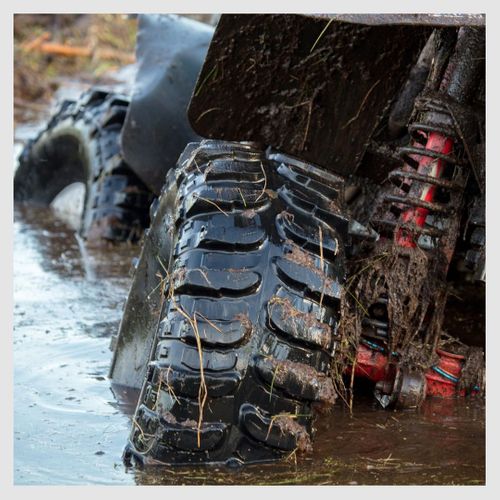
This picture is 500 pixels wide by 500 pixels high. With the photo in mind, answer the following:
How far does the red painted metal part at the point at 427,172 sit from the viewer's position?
11.7 feet

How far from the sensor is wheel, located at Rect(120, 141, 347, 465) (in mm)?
2943

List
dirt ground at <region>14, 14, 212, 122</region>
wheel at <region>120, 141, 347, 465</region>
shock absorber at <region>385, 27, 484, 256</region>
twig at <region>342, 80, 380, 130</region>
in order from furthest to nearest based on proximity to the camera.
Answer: dirt ground at <region>14, 14, 212, 122</region>
twig at <region>342, 80, 380, 130</region>
shock absorber at <region>385, 27, 484, 256</region>
wheel at <region>120, 141, 347, 465</region>

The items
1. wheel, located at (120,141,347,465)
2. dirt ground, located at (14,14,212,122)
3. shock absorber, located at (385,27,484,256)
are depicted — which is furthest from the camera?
dirt ground, located at (14,14,212,122)

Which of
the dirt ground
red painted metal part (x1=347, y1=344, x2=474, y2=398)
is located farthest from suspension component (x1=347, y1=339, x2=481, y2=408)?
the dirt ground

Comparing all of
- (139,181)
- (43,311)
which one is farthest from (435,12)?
(139,181)

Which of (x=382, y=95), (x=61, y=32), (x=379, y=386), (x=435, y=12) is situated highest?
(x=435, y=12)

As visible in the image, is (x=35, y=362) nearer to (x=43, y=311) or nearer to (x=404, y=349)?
(x=43, y=311)

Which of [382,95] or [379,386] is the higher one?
[382,95]

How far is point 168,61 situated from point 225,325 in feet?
9.96

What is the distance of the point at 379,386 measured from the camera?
144 inches

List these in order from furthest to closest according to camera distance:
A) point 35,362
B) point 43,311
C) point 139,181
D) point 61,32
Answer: point 61,32
point 139,181
point 43,311
point 35,362

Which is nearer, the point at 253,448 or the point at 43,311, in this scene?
the point at 253,448

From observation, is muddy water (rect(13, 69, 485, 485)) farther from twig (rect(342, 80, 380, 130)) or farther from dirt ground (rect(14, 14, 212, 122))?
dirt ground (rect(14, 14, 212, 122))

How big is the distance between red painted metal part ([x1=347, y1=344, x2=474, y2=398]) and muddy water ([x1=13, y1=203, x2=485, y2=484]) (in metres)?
0.06
